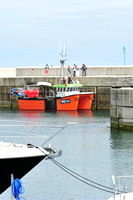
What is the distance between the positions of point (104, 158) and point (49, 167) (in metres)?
3.56

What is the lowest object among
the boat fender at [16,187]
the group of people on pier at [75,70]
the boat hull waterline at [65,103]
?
the boat hull waterline at [65,103]

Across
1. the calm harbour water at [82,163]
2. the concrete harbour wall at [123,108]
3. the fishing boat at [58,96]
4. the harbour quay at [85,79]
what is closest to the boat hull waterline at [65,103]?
the fishing boat at [58,96]

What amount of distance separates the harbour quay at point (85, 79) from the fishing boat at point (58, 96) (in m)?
0.93

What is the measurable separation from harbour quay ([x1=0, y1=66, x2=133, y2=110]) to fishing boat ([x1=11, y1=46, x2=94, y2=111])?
0.93 m

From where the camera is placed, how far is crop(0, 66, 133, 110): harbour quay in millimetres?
59750

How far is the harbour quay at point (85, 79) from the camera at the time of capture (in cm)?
5975

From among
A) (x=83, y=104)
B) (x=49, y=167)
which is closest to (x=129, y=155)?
(x=49, y=167)

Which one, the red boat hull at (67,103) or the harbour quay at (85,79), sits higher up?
the harbour quay at (85,79)

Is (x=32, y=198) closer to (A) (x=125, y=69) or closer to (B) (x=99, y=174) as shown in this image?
(B) (x=99, y=174)

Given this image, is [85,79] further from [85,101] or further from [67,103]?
[67,103]

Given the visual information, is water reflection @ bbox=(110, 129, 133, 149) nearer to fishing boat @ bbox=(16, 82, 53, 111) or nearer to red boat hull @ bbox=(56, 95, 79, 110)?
red boat hull @ bbox=(56, 95, 79, 110)

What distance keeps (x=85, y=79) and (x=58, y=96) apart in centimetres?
379

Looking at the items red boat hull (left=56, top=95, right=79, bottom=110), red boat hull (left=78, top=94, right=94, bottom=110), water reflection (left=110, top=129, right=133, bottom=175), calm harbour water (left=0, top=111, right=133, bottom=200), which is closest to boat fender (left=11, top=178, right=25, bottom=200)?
calm harbour water (left=0, top=111, right=133, bottom=200)

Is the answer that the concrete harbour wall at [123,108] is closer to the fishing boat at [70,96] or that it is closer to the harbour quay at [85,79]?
the fishing boat at [70,96]
